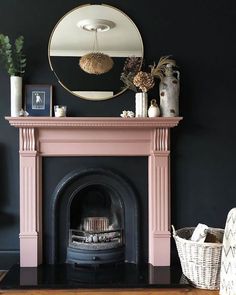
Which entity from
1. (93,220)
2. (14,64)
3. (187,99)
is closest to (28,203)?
(93,220)

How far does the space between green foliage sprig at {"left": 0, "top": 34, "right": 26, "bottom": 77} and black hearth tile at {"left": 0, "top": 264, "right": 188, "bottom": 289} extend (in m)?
1.51

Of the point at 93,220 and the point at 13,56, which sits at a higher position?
the point at 13,56

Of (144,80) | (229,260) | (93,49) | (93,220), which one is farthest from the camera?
(93,220)

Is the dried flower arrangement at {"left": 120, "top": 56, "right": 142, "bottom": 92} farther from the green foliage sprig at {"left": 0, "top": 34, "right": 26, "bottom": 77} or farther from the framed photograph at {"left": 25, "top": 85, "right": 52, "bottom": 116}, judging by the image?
the green foliage sprig at {"left": 0, "top": 34, "right": 26, "bottom": 77}

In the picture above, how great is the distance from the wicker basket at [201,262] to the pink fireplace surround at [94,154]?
35 centimetres

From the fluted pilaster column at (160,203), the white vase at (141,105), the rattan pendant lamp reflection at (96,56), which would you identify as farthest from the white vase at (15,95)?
the fluted pilaster column at (160,203)

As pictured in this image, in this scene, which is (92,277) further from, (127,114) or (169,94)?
(169,94)

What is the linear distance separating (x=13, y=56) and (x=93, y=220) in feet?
4.88

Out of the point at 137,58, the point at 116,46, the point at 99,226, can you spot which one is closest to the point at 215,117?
the point at 137,58

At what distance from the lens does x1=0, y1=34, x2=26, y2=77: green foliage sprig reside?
2.86 m

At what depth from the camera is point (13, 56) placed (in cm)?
294

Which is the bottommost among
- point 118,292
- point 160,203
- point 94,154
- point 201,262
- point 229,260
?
point 118,292

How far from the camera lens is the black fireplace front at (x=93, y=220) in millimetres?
3023

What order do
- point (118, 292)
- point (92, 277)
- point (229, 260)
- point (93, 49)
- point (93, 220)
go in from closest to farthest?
point (229, 260)
point (118, 292)
point (92, 277)
point (93, 49)
point (93, 220)
